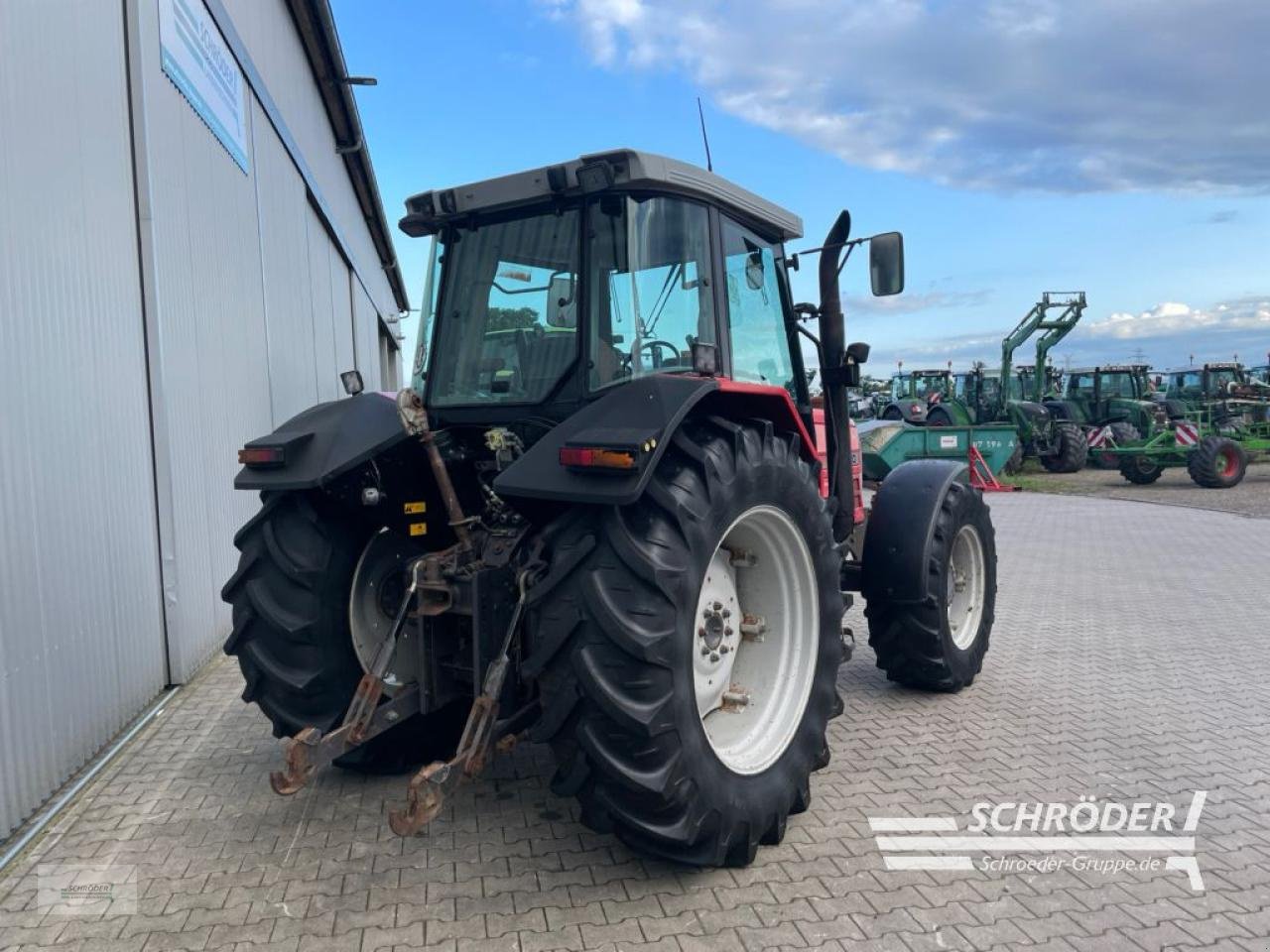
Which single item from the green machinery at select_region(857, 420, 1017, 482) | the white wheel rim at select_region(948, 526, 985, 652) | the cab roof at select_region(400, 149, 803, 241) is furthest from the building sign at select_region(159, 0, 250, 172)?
the green machinery at select_region(857, 420, 1017, 482)

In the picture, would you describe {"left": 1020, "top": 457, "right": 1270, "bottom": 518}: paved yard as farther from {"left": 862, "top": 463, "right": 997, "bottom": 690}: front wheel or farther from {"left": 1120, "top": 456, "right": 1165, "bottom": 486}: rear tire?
{"left": 862, "top": 463, "right": 997, "bottom": 690}: front wheel

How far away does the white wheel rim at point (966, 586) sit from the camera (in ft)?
16.8

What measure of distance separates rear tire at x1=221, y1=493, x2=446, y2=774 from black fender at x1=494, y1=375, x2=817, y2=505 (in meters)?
1.04

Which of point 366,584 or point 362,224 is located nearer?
point 366,584

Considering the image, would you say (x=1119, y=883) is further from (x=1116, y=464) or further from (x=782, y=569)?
(x=1116, y=464)

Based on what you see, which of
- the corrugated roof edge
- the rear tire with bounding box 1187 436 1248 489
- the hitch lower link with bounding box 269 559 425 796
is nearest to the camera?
the hitch lower link with bounding box 269 559 425 796

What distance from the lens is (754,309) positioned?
13.3ft

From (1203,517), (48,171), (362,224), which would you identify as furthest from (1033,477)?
(48,171)

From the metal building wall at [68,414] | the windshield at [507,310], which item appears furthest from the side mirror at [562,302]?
the metal building wall at [68,414]

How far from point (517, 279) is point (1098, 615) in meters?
5.52

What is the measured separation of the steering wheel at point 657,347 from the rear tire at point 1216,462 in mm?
16761

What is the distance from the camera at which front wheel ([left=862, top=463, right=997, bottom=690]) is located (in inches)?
180

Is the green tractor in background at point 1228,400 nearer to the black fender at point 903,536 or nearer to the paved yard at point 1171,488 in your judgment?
the paved yard at point 1171,488

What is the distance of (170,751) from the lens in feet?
13.7
